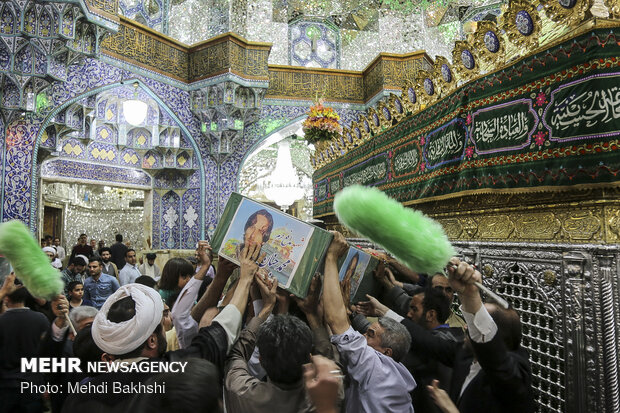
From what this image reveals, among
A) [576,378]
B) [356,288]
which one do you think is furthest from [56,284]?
[576,378]

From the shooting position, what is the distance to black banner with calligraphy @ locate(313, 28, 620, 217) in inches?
76.1

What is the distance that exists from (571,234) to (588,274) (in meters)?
0.25

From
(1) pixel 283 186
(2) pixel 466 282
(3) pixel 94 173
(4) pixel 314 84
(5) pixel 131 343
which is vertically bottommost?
(5) pixel 131 343

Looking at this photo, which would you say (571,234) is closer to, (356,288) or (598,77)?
(598,77)

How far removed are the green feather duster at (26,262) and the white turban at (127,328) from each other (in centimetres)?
62

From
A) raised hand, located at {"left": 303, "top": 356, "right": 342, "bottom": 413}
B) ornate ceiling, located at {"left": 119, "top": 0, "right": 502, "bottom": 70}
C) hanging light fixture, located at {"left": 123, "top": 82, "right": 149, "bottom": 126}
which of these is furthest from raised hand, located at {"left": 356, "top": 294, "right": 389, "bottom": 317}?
ornate ceiling, located at {"left": 119, "top": 0, "right": 502, "bottom": 70}

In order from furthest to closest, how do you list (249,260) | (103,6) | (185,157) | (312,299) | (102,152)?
(185,157) < (102,152) < (103,6) < (312,299) < (249,260)

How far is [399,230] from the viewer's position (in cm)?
116

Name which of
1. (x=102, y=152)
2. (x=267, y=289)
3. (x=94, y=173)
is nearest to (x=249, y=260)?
(x=267, y=289)

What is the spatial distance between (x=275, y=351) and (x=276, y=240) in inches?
24.7

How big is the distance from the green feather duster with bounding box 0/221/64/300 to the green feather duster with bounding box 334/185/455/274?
125 centimetres

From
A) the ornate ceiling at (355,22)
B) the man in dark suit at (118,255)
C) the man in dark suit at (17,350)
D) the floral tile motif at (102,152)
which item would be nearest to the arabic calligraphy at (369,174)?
the man in dark suit at (17,350)

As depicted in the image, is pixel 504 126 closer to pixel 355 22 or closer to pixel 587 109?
pixel 587 109

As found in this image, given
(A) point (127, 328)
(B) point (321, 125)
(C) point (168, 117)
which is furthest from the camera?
(C) point (168, 117)
